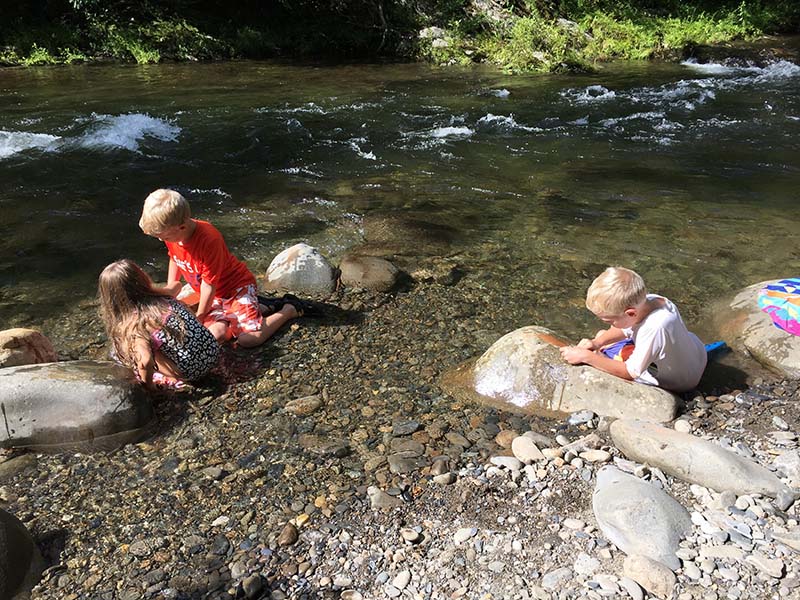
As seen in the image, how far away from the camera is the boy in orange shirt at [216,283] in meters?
4.72

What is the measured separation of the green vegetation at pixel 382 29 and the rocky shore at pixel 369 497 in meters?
14.0

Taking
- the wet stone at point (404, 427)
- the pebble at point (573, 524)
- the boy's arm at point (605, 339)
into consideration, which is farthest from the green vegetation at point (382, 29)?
the pebble at point (573, 524)

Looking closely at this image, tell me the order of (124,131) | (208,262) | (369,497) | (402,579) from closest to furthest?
(402,579) < (369,497) < (208,262) < (124,131)

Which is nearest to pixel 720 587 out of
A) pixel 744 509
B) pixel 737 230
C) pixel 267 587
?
pixel 744 509

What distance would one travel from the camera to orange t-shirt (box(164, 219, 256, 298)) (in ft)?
15.6

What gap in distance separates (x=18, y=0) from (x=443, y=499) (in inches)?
853

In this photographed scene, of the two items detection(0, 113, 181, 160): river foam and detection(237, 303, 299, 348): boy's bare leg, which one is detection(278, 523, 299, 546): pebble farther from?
detection(0, 113, 181, 160): river foam

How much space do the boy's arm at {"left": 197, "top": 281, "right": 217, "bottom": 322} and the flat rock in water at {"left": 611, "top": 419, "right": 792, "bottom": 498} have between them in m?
2.98

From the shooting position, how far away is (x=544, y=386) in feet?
13.8

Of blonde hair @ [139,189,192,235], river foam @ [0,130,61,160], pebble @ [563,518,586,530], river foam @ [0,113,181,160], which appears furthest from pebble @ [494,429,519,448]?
river foam @ [0,130,61,160]

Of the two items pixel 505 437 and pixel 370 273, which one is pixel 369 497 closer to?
pixel 505 437

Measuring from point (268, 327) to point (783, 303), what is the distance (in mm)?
3864

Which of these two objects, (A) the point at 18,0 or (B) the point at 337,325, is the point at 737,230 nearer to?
(B) the point at 337,325

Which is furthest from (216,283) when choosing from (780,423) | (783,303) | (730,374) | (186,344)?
(783,303)
